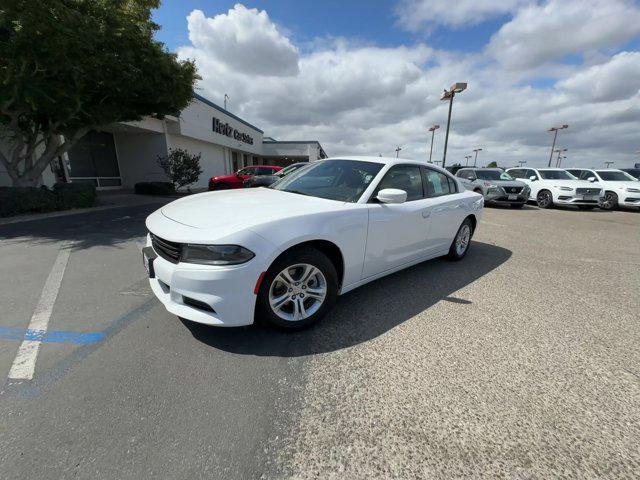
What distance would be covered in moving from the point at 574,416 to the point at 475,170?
43.2 feet

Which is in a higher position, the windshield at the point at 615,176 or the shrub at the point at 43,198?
the windshield at the point at 615,176

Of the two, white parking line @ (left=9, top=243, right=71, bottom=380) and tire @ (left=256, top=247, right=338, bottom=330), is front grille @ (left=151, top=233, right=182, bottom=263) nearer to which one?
tire @ (left=256, top=247, right=338, bottom=330)

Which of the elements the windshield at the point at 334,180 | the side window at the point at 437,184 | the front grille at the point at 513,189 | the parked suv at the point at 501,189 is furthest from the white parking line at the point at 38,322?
the front grille at the point at 513,189

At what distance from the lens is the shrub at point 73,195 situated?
8.89 metres

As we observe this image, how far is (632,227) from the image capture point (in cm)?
824

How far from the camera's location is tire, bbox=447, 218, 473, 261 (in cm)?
437

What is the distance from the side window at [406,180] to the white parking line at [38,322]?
3123 mm

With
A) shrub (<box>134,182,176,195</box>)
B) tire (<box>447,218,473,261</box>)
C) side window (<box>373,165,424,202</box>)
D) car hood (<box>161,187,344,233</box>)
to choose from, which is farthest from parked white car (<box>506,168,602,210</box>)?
shrub (<box>134,182,176,195</box>)

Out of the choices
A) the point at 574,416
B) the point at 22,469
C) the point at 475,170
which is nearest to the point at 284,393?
the point at 22,469

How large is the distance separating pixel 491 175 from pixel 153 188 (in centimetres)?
1603

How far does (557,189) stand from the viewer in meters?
11.9

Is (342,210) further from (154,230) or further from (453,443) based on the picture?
(453,443)

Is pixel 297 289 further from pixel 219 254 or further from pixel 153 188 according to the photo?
pixel 153 188

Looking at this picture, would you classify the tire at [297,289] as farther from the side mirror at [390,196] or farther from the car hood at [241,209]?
the side mirror at [390,196]
